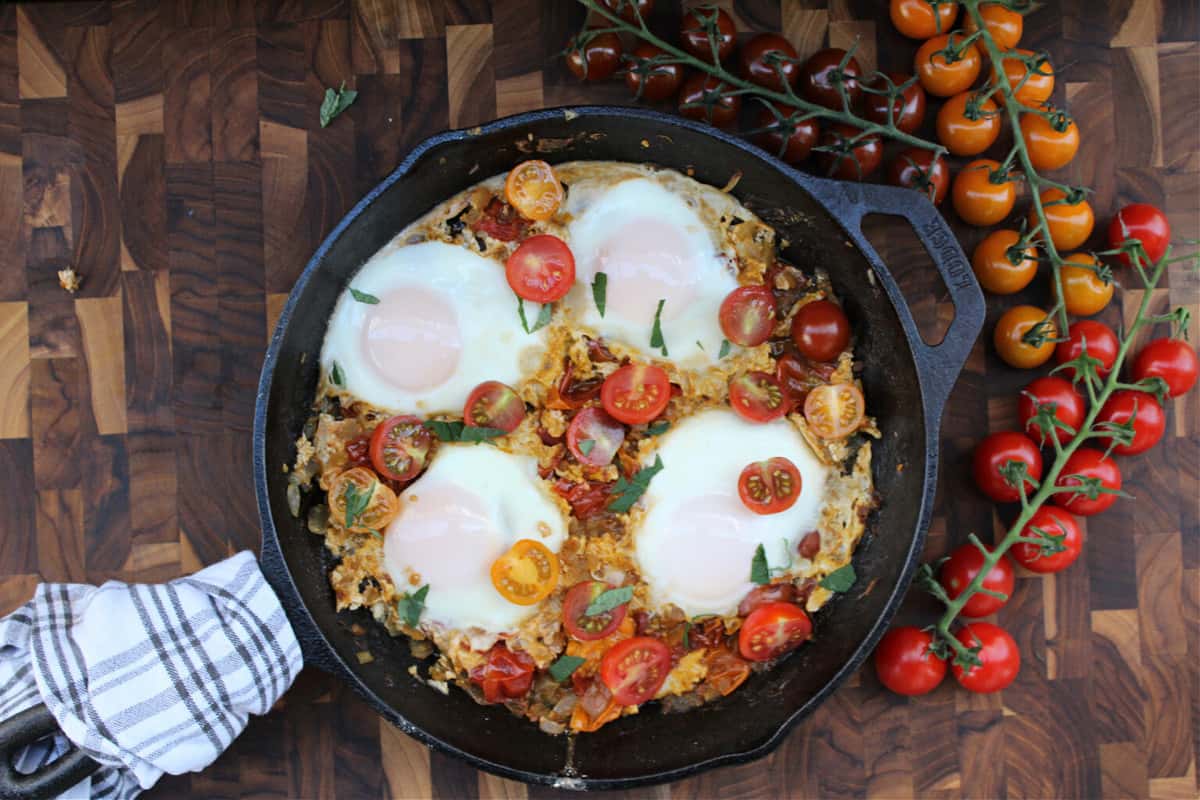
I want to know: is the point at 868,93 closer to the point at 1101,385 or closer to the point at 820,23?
the point at 820,23

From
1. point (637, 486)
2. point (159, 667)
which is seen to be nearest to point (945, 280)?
point (637, 486)

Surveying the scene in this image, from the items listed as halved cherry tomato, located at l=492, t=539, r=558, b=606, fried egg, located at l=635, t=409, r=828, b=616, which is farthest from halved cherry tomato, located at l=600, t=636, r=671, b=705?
halved cherry tomato, located at l=492, t=539, r=558, b=606

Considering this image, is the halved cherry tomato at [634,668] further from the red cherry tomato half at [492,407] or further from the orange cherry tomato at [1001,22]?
the orange cherry tomato at [1001,22]

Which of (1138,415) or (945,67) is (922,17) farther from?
(1138,415)

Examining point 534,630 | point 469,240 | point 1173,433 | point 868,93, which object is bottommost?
point 534,630

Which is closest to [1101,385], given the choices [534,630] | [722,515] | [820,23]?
[722,515]
